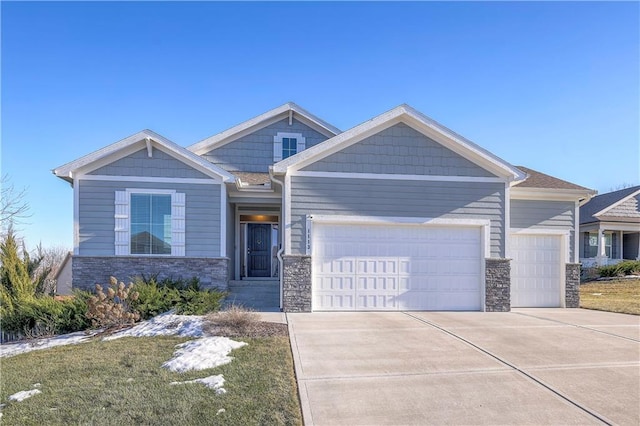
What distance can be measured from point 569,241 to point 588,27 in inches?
224

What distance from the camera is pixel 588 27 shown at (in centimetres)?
947

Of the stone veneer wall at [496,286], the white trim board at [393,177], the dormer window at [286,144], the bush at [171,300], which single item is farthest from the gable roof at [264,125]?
the stone veneer wall at [496,286]

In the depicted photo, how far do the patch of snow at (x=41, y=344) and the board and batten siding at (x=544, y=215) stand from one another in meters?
10.8

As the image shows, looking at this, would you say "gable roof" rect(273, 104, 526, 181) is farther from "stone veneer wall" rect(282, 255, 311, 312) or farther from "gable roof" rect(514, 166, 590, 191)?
"stone veneer wall" rect(282, 255, 311, 312)

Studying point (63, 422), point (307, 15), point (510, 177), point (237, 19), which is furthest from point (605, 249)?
point (63, 422)

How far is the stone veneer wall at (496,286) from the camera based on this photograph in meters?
9.75

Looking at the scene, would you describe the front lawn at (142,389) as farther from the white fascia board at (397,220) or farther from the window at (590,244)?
the window at (590,244)

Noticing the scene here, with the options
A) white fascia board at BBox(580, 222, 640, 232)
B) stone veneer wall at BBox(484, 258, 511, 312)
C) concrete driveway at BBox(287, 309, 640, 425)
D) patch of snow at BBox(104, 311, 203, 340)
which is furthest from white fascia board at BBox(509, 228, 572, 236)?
white fascia board at BBox(580, 222, 640, 232)

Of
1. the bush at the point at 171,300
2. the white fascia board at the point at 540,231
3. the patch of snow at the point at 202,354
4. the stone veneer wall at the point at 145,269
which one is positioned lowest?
the patch of snow at the point at 202,354

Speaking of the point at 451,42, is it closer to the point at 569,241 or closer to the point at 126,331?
the point at 569,241

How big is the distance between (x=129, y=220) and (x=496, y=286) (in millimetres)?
9828

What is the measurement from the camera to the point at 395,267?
9.64 m

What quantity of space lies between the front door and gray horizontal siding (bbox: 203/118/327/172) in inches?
82.9

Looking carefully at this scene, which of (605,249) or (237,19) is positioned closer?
(237,19)
